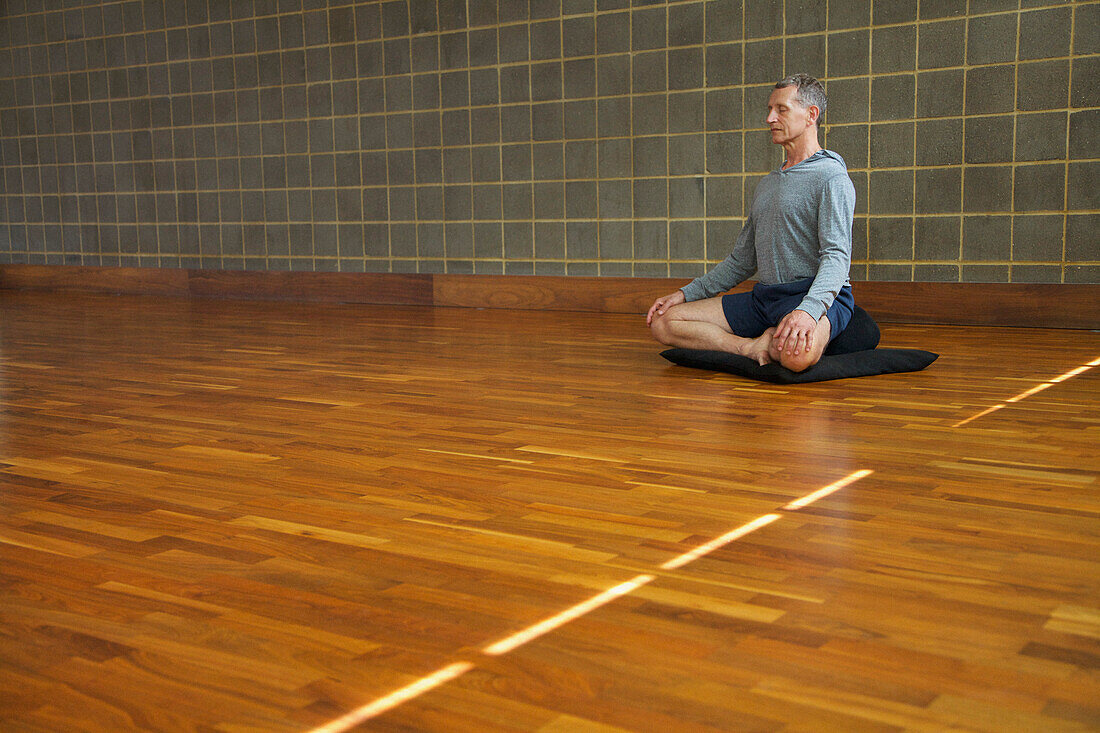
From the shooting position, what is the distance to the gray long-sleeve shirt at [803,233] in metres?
3.09

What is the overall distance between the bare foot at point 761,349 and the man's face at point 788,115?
0.56 m

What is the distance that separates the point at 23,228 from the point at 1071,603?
7.67 meters

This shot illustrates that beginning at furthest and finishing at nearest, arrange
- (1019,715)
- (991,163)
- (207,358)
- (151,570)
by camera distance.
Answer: (991,163)
(207,358)
(151,570)
(1019,715)

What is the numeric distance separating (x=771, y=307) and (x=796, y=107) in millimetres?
582

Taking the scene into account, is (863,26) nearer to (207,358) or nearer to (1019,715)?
(207,358)

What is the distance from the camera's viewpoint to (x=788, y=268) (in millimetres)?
3314

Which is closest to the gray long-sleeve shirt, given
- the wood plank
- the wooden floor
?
the wooden floor

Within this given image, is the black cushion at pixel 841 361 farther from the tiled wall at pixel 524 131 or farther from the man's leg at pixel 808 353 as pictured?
the tiled wall at pixel 524 131

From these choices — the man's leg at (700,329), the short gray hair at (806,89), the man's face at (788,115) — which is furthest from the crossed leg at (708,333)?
the short gray hair at (806,89)

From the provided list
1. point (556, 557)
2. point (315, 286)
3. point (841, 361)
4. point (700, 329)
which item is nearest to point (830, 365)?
point (841, 361)

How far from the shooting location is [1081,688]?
1.06m

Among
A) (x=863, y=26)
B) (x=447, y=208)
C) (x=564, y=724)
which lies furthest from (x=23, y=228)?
(x=564, y=724)

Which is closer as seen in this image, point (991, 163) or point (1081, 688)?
point (1081, 688)

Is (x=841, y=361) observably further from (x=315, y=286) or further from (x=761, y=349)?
(x=315, y=286)
